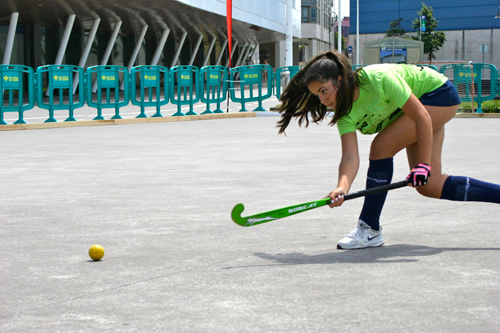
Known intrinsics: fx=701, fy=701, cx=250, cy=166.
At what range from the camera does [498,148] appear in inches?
406

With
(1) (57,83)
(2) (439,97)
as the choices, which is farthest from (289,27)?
(2) (439,97)

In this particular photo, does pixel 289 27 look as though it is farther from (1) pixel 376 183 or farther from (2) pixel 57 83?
(1) pixel 376 183

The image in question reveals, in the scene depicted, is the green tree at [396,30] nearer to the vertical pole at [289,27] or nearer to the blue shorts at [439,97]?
the vertical pole at [289,27]

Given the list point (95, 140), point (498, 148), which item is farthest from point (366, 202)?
point (95, 140)

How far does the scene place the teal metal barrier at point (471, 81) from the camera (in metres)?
18.8

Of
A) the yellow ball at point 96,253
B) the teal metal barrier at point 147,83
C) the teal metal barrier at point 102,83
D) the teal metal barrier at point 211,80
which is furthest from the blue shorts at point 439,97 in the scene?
the teal metal barrier at point 211,80

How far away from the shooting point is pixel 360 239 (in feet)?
13.9

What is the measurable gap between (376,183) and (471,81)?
15.7 meters

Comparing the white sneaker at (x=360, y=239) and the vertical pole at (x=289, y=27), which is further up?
the vertical pole at (x=289, y=27)

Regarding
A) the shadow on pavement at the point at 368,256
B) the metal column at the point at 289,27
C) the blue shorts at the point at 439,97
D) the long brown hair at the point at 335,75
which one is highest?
the metal column at the point at 289,27

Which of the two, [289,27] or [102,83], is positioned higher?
[289,27]

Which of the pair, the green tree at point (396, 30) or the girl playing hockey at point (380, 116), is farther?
the green tree at point (396, 30)

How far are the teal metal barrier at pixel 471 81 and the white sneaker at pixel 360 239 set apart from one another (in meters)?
15.2

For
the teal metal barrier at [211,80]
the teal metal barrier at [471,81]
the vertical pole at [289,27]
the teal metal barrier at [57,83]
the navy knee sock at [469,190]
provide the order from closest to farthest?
the navy knee sock at [469,190] → the teal metal barrier at [57,83] → the teal metal barrier at [471,81] → the teal metal barrier at [211,80] → the vertical pole at [289,27]
